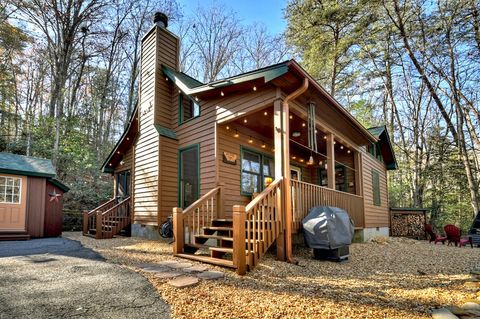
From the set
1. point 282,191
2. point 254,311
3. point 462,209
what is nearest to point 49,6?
point 282,191

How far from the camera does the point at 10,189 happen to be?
8133 millimetres

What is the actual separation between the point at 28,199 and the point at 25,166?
1015 millimetres

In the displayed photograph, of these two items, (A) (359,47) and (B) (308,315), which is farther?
(A) (359,47)

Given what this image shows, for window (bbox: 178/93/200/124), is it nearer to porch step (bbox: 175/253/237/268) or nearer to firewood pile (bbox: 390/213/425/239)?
porch step (bbox: 175/253/237/268)

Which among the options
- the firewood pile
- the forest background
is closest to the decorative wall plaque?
the forest background

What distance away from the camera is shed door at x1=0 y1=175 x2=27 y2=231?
Result: 798 centimetres

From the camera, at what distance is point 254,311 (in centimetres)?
264

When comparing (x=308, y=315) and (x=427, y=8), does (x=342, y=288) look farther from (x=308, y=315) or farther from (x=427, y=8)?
(x=427, y=8)

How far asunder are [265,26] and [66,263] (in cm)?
1815

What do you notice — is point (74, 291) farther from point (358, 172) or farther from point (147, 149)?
point (358, 172)

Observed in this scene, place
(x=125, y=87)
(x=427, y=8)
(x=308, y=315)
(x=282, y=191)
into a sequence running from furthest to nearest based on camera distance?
(x=125, y=87), (x=427, y=8), (x=282, y=191), (x=308, y=315)

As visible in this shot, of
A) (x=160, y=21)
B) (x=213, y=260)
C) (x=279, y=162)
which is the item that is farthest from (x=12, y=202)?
(x=279, y=162)

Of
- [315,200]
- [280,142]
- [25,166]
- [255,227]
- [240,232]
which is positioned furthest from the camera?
[25,166]

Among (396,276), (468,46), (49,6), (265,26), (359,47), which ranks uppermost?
(265,26)
